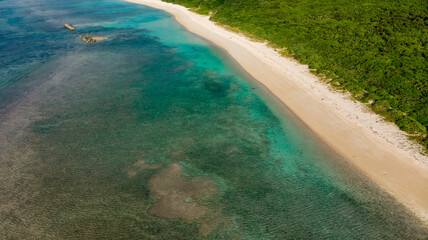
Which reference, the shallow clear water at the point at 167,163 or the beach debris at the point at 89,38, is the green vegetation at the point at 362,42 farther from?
the beach debris at the point at 89,38

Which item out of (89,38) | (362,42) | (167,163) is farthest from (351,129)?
(89,38)

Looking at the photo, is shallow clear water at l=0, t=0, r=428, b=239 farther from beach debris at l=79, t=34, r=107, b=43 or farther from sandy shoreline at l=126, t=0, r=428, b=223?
beach debris at l=79, t=34, r=107, b=43

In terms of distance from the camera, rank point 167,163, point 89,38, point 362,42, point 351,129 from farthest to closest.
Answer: point 89,38 < point 362,42 < point 351,129 < point 167,163

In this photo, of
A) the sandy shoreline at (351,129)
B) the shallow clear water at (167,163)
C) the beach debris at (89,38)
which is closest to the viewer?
the shallow clear water at (167,163)

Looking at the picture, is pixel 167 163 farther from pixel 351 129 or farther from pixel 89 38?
pixel 89 38

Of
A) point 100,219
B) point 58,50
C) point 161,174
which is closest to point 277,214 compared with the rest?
point 161,174

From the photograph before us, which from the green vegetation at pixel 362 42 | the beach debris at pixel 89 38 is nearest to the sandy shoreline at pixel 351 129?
the green vegetation at pixel 362 42

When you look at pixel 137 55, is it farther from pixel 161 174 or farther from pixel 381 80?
pixel 381 80
